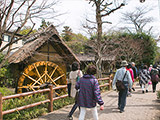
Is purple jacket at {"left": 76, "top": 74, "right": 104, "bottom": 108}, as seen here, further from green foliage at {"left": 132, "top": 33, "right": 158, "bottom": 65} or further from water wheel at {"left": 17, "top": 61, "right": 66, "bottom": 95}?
green foliage at {"left": 132, "top": 33, "right": 158, "bottom": 65}

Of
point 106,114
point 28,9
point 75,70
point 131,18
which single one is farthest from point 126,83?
point 131,18

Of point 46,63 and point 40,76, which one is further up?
point 46,63

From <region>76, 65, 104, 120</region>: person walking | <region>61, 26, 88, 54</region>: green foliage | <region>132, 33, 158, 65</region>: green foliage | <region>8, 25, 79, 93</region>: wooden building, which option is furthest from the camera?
<region>132, 33, 158, 65</region>: green foliage

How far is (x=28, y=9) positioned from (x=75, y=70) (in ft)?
9.04

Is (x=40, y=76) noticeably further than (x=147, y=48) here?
No

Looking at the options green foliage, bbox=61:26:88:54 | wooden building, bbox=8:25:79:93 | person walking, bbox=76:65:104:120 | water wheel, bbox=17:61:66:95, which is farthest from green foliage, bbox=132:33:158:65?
person walking, bbox=76:65:104:120

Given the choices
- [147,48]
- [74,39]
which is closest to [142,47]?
[147,48]

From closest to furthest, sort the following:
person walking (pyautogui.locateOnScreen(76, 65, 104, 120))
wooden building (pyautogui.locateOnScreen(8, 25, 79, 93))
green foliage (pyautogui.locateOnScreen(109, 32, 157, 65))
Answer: person walking (pyautogui.locateOnScreen(76, 65, 104, 120)), wooden building (pyautogui.locateOnScreen(8, 25, 79, 93)), green foliage (pyautogui.locateOnScreen(109, 32, 157, 65))

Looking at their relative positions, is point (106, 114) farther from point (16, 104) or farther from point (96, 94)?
point (16, 104)

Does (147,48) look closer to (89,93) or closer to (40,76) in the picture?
(40,76)

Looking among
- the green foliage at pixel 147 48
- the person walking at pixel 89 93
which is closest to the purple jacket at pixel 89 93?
the person walking at pixel 89 93

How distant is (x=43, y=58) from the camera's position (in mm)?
9633

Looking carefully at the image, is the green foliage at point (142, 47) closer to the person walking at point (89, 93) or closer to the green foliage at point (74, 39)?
the green foliage at point (74, 39)

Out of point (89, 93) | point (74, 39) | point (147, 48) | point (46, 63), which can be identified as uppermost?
point (147, 48)
